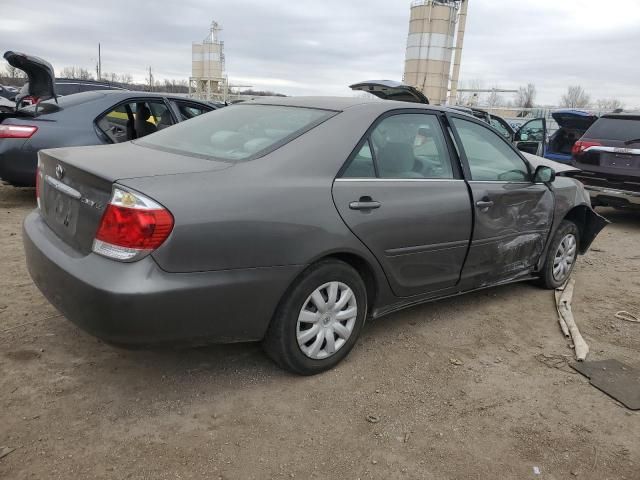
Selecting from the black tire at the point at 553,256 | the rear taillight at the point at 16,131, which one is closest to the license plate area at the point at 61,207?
the rear taillight at the point at 16,131

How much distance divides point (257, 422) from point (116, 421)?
0.66m

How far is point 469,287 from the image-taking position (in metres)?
3.80

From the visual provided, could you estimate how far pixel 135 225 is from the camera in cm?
224

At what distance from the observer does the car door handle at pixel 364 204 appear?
2.87 meters

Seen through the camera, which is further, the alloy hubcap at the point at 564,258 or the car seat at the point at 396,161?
the alloy hubcap at the point at 564,258

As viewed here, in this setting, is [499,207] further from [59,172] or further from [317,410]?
[59,172]

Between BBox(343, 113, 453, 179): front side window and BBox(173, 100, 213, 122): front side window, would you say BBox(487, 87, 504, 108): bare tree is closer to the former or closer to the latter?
BBox(173, 100, 213, 122): front side window

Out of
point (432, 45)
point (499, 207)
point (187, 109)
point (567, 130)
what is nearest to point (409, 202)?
point (499, 207)

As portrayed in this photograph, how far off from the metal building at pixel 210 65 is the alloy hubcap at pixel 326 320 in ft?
202

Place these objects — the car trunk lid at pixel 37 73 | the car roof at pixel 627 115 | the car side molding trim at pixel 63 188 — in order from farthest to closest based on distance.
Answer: the car roof at pixel 627 115 → the car trunk lid at pixel 37 73 → the car side molding trim at pixel 63 188

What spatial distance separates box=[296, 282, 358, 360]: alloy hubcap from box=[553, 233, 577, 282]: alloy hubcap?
97.7 inches

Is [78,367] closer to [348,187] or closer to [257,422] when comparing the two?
[257,422]

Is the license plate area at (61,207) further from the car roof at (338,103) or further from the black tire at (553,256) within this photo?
the black tire at (553,256)

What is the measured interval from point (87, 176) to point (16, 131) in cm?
408
